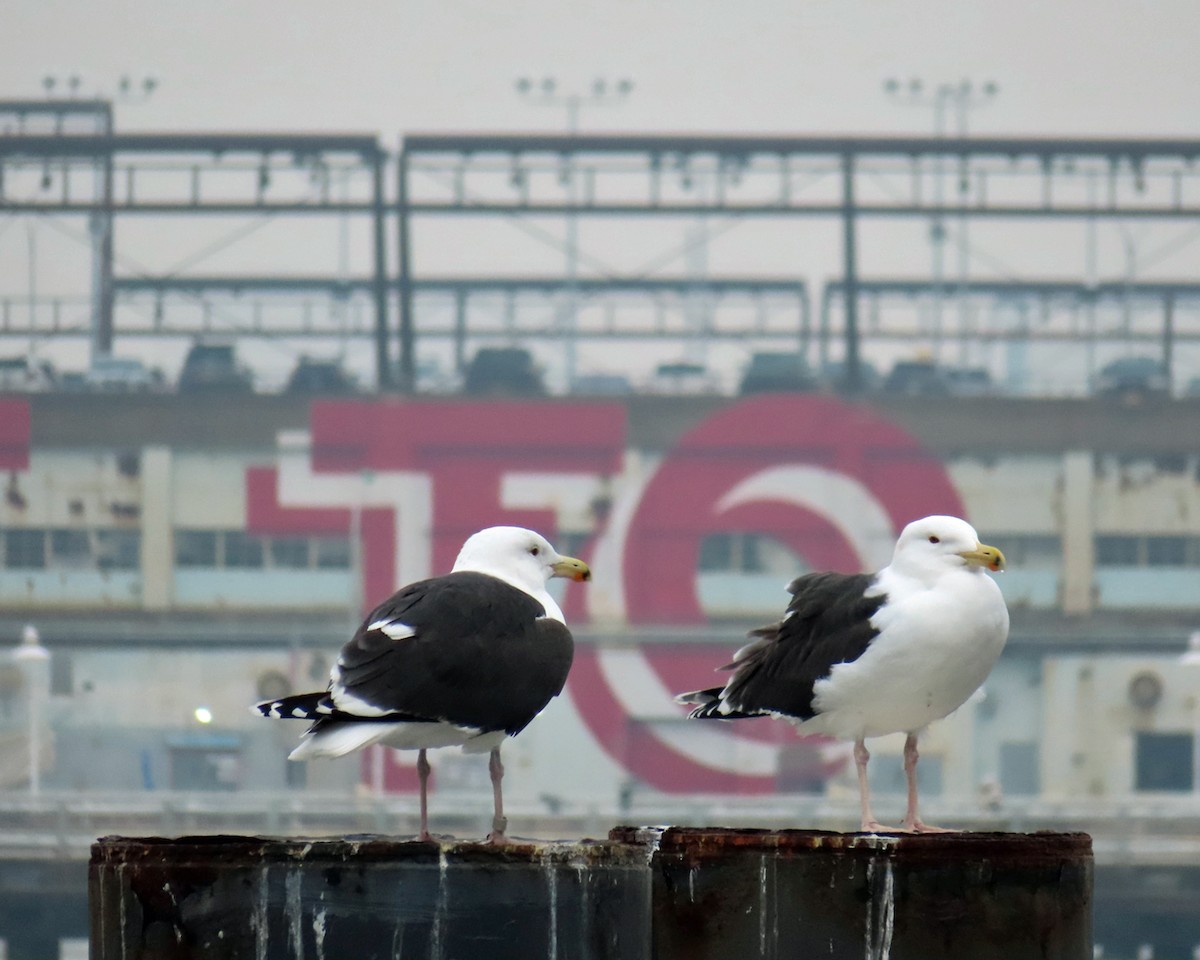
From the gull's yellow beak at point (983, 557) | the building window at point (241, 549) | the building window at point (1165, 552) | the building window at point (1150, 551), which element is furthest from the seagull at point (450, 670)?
the building window at point (1165, 552)

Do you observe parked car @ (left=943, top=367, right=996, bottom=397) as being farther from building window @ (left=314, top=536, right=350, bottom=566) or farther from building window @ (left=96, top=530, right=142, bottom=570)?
building window @ (left=96, top=530, right=142, bottom=570)

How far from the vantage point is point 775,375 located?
56406 millimetres

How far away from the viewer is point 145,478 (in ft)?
174

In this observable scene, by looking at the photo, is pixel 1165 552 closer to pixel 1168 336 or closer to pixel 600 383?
pixel 1168 336

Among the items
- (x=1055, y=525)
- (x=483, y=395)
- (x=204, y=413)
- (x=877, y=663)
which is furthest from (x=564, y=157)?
(x=877, y=663)

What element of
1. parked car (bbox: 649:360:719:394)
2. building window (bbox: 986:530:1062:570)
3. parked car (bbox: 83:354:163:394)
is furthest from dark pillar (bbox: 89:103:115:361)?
building window (bbox: 986:530:1062:570)

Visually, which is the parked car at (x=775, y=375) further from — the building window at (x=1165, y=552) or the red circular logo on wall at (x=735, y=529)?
the building window at (x=1165, y=552)

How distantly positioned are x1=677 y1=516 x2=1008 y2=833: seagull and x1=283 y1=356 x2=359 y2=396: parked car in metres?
48.1

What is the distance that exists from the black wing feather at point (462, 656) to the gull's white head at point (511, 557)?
16 cm

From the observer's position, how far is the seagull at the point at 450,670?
24.4ft

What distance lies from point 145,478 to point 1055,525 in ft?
68.8

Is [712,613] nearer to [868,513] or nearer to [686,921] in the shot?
[868,513]

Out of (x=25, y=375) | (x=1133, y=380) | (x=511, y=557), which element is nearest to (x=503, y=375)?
(x=25, y=375)

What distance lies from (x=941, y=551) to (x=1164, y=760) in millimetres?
45131
